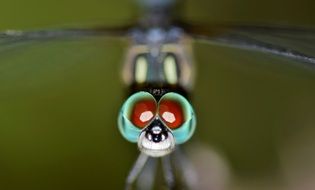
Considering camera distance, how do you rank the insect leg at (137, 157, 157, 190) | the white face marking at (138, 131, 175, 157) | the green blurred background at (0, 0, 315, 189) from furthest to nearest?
the green blurred background at (0, 0, 315, 189)
the insect leg at (137, 157, 157, 190)
the white face marking at (138, 131, 175, 157)

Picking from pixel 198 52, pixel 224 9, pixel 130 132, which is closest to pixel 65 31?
pixel 130 132

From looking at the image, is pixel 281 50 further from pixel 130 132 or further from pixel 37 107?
pixel 37 107

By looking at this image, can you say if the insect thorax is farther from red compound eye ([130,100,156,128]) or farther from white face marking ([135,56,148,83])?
red compound eye ([130,100,156,128])

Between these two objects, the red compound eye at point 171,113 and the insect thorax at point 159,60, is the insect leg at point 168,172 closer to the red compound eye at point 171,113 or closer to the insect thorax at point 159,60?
the insect thorax at point 159,60

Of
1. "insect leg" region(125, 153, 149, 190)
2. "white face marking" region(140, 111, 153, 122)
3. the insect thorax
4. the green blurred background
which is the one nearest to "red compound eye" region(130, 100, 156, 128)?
"white face marking" region(140, 111, 153, 122)

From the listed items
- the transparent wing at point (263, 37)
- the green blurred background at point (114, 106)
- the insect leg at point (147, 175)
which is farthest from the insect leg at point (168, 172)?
the transparent wing at point (263, 37)

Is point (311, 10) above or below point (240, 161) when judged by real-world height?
above
